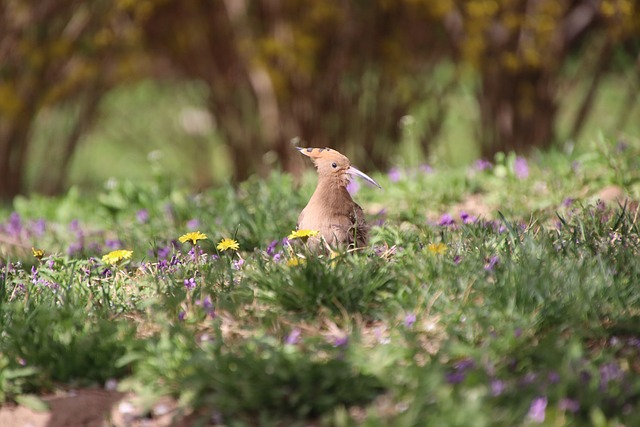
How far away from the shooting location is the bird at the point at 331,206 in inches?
147

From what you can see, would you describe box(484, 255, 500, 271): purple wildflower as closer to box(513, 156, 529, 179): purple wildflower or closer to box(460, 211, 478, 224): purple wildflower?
box(460, 211, 478, 224): purple wildflower

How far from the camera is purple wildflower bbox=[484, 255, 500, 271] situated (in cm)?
337

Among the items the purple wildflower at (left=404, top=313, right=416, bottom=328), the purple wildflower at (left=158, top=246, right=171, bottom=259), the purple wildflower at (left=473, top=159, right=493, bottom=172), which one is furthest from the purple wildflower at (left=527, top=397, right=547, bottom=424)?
the purple wildflower at (left=473, top=159, right=493, bottom=172)

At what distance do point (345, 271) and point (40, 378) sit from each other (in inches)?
44.8

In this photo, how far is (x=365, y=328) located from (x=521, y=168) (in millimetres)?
3077

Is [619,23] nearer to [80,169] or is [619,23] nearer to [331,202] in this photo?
[331,202]

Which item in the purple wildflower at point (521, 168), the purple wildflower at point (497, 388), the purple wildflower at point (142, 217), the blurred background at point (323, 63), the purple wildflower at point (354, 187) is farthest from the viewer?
the blurred background at point (323, 63)

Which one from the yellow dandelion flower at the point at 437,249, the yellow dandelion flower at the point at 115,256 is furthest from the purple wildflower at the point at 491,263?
the yellow dandelion flower at the point at 115,256

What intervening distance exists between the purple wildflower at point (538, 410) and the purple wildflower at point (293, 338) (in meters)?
0.84

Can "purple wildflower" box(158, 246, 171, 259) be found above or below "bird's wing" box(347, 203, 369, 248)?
below

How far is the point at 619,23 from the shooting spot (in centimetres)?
802

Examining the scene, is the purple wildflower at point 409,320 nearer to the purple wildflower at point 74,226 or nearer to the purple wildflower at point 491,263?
the purple wildflower at point 491,263

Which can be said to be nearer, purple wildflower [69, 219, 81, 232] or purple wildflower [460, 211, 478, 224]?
purple wildflower [460, 211, 478, 224]

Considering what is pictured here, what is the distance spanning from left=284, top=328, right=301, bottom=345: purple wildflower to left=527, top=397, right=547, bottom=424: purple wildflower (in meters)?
0.84
